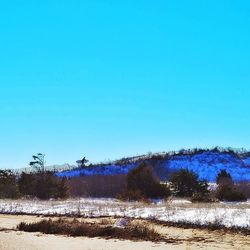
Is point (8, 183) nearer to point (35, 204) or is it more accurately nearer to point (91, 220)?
point (35, 204)

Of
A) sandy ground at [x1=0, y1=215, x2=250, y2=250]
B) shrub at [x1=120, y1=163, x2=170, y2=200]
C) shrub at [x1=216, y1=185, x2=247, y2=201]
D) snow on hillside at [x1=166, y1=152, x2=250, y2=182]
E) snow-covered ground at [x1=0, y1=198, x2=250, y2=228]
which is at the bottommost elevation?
sandy ground at [x1=0, y1=215, x2=250, y2=250]

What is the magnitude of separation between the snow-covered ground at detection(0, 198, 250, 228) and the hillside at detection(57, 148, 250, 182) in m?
54.9

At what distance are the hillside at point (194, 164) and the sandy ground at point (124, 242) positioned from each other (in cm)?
6677

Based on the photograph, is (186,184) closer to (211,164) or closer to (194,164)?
(194,164)

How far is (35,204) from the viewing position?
39938mm

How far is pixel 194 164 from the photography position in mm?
102125

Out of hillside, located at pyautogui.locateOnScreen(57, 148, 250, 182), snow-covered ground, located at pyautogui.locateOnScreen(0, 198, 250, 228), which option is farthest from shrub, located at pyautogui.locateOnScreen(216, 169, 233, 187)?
hillside, located at pyautogui.locateOnScreen(57, 148, 250, 182)

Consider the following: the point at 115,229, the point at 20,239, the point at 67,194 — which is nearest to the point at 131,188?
the point at 67,194

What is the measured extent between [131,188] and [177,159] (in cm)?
5797

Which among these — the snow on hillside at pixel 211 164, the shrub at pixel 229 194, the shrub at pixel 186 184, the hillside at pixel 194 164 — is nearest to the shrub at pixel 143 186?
the shrub at pixel 186 184

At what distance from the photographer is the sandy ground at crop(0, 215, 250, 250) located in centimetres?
2000

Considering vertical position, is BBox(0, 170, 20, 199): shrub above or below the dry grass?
above

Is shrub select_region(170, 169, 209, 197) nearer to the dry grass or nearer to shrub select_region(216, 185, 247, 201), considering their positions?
shrub select_region(216, 185, 247, 201)

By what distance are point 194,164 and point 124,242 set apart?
3209 inches
